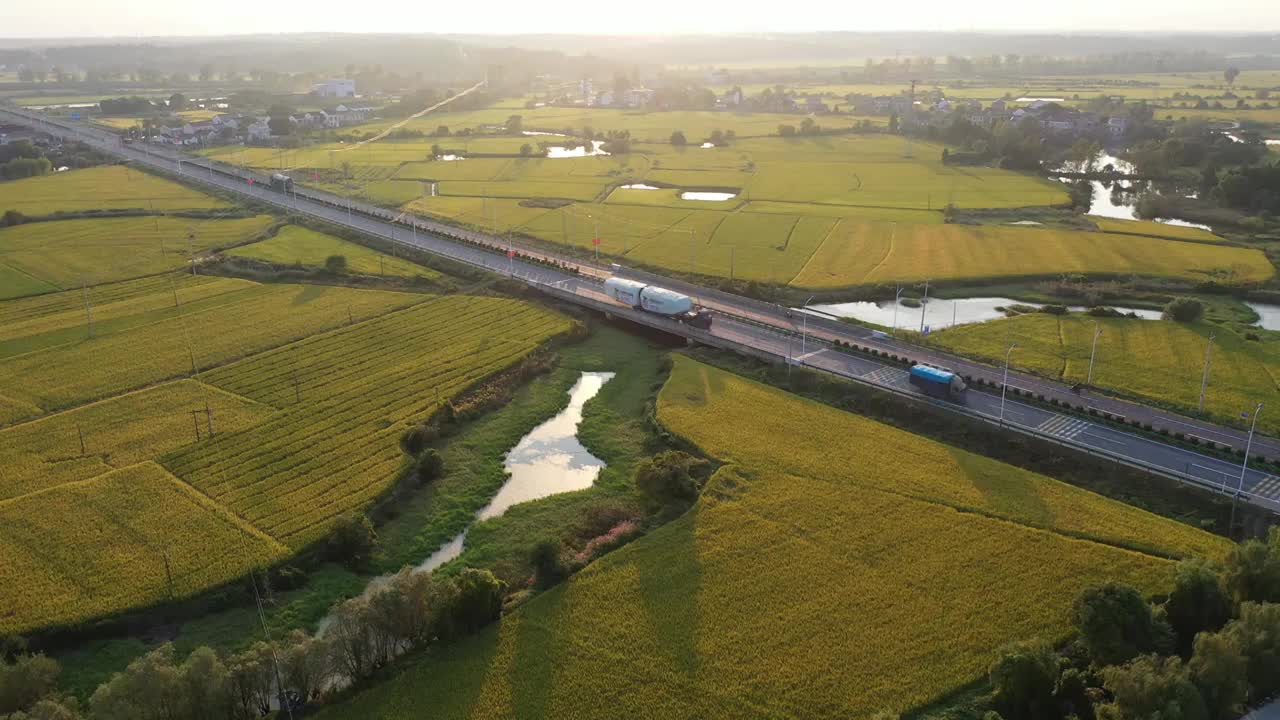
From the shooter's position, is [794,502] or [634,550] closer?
[634,550]

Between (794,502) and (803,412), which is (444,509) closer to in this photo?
(794,502)

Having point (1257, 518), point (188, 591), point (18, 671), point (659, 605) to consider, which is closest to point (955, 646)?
point (659, 605)

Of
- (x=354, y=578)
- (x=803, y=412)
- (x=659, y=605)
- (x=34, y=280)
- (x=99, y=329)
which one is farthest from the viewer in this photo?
(x=34, y=280)

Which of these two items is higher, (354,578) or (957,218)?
(957,218)

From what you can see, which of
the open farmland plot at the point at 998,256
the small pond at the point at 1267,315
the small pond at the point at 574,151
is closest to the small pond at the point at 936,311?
the open farmland plot at the point at 998,256

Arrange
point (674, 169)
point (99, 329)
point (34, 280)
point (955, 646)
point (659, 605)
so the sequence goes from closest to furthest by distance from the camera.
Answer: point (955, 646), point (659, 605), point (99, 329), point (34, 280), point (674, 169)

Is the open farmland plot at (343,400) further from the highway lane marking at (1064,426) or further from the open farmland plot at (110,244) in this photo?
the highway lane marking at (1064,426)
